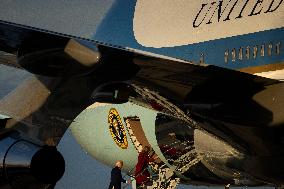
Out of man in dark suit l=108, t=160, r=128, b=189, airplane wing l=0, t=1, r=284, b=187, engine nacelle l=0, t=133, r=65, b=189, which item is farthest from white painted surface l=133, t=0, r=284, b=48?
engine nacelle l=0, t=133, r=65, b=189

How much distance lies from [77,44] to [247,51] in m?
4.01

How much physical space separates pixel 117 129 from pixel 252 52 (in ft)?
12.4

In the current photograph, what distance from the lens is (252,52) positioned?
10.3m

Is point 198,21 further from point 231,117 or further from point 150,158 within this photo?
point 150,158

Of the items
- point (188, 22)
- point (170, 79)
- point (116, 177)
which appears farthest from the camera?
point (116, 177)

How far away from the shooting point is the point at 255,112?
8.89m

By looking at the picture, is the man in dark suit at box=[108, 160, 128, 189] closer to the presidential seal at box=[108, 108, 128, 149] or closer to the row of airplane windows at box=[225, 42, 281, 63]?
the presidential seal at box=[108, 108, 128, 149]

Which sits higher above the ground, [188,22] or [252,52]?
[188,22]

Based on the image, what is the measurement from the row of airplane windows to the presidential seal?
114 inches

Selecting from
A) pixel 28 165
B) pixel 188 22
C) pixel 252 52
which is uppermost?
pixel 188 22

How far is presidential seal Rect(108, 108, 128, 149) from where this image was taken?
42.2 feet

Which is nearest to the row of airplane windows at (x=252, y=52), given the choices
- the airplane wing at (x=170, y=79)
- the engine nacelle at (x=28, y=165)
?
the airplane wing at (x=170, y=79)

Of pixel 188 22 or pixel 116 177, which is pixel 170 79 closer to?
pixel 188 22

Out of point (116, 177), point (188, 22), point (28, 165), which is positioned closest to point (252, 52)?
point (188, 22)
